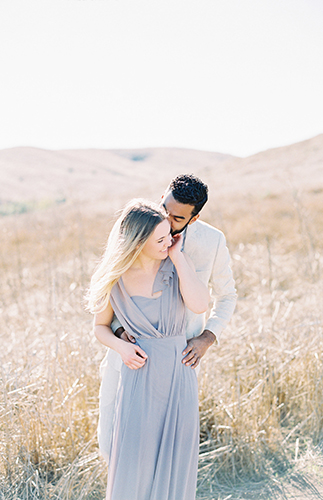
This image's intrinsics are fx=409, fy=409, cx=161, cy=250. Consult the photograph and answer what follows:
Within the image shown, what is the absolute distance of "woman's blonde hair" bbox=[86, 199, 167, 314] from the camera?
5.70 feet

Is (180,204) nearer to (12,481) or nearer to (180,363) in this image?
(180,363)

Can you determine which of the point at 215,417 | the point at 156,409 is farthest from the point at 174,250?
the point at 215,417

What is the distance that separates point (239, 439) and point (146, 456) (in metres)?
1.25

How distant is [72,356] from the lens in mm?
3145

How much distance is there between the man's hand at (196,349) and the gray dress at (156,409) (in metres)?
0.03

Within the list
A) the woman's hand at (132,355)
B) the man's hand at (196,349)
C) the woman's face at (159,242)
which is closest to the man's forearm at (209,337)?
the man's hand at (196,349)

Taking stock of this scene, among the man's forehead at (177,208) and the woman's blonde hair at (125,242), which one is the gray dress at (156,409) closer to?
the woman's blonde hair at (125,242)

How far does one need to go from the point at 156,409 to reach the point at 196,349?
329 mm

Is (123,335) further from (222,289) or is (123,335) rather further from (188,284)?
(222,289)

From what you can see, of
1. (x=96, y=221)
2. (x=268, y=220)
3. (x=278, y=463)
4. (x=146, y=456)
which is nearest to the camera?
(x=146, y=456)

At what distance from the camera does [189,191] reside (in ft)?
6.13

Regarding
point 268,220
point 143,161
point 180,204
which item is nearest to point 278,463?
point 180,204

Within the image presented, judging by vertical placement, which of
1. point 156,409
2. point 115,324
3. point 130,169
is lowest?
point 156,409

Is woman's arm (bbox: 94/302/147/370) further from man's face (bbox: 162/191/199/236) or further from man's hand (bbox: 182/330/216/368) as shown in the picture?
man's face (bbox: 162/191/199/236)
